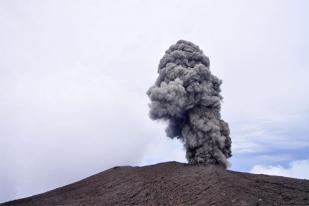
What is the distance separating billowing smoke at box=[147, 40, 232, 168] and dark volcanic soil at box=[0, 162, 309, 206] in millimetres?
3713

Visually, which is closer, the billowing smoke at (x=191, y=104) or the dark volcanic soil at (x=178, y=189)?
the dark volcanic soil at (x=178, y=189)

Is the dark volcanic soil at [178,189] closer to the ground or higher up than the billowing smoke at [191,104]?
closer to the ground

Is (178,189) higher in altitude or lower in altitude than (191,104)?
lower

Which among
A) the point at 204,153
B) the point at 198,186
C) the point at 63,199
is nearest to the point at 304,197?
the point at 198,186

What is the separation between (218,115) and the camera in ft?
126

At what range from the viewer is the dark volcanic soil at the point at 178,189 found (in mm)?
25203

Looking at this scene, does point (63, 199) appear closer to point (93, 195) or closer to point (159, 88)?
point (93, 195)

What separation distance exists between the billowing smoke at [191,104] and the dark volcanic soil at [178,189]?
3713mm

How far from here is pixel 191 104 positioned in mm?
37250

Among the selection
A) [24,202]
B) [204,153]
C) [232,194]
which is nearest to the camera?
[232,194]

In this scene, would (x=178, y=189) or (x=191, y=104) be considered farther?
(x=191, y=104)

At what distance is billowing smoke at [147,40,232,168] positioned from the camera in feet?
118

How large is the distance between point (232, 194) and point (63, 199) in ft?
43.3

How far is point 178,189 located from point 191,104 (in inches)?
471
